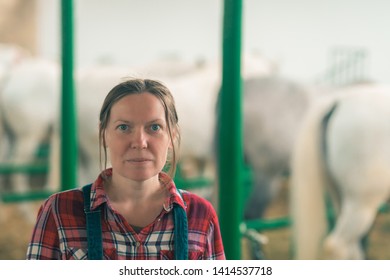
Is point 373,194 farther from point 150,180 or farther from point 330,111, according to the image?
point 150,180

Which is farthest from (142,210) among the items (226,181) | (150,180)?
(226,181)

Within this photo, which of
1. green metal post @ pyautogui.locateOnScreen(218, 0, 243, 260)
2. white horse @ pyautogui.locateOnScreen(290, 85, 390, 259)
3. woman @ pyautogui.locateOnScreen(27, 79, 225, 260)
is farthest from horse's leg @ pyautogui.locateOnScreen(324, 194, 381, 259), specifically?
woman @ pyautogui.locateOnScreen(27, 79, 225, 260)

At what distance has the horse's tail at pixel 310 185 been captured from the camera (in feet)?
3.35

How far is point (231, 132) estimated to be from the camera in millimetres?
576

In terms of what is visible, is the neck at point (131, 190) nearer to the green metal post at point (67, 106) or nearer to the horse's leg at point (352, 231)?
the green metal post at point (67, 106)

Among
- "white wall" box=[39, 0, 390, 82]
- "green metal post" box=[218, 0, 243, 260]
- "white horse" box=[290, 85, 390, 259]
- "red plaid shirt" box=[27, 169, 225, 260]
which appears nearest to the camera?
"red plaid shirt" box=[27, 169, 225, 260]

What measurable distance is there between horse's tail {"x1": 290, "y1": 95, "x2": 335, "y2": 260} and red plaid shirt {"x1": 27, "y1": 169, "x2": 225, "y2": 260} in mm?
581

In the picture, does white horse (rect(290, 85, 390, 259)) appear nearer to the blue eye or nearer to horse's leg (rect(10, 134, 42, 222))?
the blue eye

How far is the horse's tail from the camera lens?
102cm

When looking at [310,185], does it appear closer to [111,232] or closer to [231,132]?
[231,132]

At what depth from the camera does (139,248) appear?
445 mm

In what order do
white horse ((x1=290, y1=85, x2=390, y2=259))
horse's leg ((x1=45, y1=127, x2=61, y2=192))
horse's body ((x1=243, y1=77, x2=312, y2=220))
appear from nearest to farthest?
1. white horse ((x1=290, y1=85, x2=390, y2=259))
2. horse's body ((x1=243, y1=77, x2=312, y2=220))
3. horse's leg ((x1=45, y1=127, x2=61, y2=192))

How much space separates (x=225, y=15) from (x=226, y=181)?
0.59 feet
